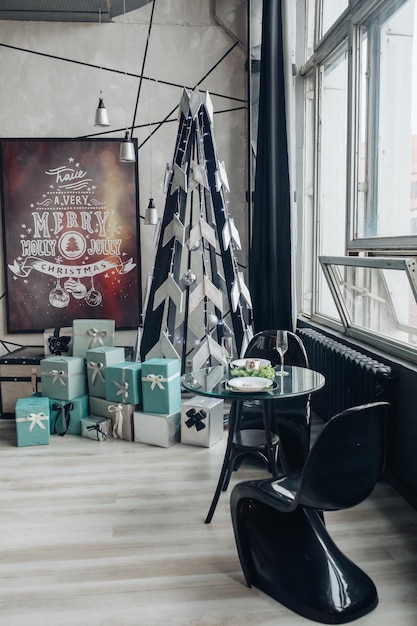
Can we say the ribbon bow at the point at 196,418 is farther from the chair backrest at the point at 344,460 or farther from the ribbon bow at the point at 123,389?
the chair backrest at the point at 344,460

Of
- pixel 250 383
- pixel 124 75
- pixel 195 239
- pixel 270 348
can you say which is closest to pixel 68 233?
pixel 124 75

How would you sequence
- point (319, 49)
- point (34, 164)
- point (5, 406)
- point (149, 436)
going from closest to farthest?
1. point (149, 436)
2. point (319, 49)
3. point (5, 406)
4. point (34, 164)

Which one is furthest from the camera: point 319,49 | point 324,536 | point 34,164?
point 34,164

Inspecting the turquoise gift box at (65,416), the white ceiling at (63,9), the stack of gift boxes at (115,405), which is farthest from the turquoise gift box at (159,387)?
the white ceiling at (63,9)

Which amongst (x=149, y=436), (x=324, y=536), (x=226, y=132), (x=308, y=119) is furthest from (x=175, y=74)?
(x=324, y=536)

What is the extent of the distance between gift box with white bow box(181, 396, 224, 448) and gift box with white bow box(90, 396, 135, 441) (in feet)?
1.23

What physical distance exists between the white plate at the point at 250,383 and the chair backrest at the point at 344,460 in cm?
67

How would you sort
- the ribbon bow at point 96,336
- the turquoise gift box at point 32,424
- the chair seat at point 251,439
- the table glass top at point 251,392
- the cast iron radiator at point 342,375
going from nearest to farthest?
the table glass top at point 251,392
the chair seat at point 251,439
the cast iron radiator at point 342,375
the turquoise gift box at point 32,424
the ribbon bow at point 96,336

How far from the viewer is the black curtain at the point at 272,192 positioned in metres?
4.12

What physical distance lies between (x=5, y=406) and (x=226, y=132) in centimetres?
297

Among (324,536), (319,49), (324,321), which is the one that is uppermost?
(319,49)

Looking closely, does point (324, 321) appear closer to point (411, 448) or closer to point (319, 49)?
point (411, 448)

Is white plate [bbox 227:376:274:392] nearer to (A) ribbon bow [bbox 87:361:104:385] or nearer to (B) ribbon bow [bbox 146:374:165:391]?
(B) ribbon bow [bbox 146:374:165:391]

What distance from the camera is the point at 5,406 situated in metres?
4.40
